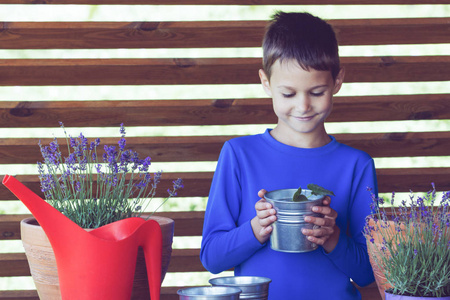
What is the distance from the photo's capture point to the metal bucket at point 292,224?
1.30 metres

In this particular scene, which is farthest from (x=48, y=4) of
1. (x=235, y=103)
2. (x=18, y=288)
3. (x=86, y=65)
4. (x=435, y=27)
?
(x=435, y=27)

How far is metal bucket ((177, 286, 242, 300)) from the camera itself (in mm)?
1040

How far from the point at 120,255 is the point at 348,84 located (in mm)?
2348

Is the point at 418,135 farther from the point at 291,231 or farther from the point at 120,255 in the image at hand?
the point at 120,255

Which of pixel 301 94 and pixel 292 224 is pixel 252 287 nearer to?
pixel 292 224

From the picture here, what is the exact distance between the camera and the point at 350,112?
3.09m

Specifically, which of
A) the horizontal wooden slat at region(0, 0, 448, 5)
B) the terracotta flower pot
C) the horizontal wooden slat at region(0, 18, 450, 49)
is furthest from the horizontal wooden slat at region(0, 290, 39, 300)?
the terracotta flower pot

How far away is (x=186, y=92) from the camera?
3.15 m

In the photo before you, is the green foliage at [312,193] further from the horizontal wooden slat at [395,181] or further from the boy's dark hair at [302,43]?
the horizontal wooden slat at [395,181]

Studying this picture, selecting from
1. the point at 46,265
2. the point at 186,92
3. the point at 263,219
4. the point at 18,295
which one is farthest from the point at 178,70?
the point at 46,265

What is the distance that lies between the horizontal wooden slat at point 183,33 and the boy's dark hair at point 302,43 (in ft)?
3.61

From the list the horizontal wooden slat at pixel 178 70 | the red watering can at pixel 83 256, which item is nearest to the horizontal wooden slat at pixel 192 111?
the horizontal wooden slat at pixel 178 70

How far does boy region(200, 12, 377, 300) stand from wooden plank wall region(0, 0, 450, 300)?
1.06 metres

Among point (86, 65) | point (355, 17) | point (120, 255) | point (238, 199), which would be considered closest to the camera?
point (120, 255)
